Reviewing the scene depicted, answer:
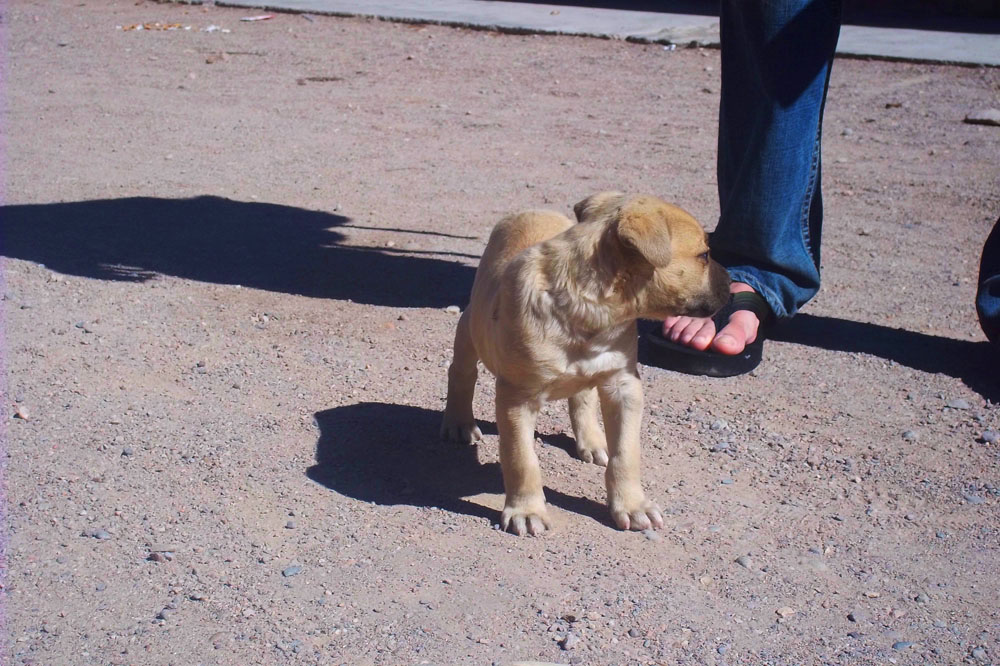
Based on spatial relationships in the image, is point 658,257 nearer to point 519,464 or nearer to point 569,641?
point 519,464

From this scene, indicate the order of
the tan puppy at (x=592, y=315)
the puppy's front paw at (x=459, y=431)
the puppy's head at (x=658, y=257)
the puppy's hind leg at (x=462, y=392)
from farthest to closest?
1. the puppy's front paw at (x=459, y=431)
2. the puppy's hind leg at (x=462, y=392)
3. the tan puppy at (x=592, y=315)
4. the puppy's head at (x=658, y=257)

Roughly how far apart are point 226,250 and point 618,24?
7.46 m

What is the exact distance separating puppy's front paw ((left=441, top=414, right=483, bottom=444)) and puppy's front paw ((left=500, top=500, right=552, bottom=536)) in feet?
1.83

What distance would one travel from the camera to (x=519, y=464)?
2.93 meters

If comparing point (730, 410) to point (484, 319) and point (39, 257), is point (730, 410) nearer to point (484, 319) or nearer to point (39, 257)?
point (484, 319)

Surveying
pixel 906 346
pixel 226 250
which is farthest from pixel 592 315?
pixel 226 250

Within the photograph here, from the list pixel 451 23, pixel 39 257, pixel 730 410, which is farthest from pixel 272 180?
pixel 451 23

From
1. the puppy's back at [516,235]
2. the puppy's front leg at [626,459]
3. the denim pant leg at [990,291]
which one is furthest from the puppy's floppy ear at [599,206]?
the denim pant leg at [990,291]

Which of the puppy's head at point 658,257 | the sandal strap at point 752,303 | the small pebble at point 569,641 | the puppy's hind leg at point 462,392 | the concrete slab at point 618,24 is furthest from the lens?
the concrete slab at point 618,24

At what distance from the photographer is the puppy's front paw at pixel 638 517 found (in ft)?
9.68

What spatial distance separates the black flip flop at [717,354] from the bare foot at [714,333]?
0.02 metres

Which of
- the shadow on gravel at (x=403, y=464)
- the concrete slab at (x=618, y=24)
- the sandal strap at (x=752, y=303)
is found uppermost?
the concrete slab at (x=618, y=24)

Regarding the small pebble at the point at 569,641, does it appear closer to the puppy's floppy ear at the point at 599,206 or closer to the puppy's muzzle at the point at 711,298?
the puppy's muzzle at the point at 711,298

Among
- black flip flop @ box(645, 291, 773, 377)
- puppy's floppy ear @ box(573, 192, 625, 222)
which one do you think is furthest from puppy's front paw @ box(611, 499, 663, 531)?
black flip flop @ box(645, 291, 773, 377)
